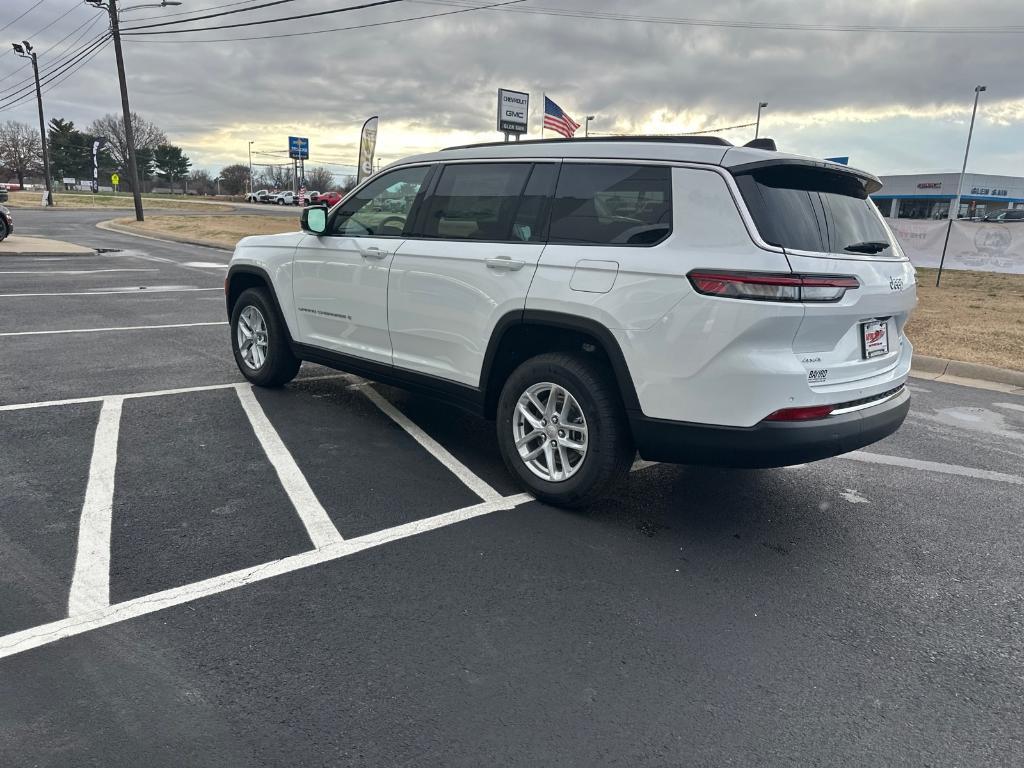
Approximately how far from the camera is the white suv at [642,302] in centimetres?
332

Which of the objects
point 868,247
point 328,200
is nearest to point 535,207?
point 868,247

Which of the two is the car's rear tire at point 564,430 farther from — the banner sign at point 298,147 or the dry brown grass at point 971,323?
the banner sign at point 298,147

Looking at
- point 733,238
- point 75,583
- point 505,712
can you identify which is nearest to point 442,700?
point 505,712

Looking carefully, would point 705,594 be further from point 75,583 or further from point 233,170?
point 233,170

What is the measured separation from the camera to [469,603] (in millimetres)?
3107

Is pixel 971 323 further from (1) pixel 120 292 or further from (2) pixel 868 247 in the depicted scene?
(1) pixel 120 292

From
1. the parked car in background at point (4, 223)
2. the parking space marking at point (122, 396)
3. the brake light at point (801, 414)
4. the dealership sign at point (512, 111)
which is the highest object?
the dealership sign at point (512, 111)

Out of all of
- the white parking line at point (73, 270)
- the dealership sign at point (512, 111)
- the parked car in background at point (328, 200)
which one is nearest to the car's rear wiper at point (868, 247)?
the parked car in background at point (328, 200)

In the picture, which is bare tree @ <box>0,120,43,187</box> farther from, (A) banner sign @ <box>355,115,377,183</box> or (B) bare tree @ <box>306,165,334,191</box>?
(A) banner sign @ <box>355,115,377,183</box>

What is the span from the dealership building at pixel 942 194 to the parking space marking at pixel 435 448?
70499 mm

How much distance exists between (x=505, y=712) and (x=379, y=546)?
130 cm

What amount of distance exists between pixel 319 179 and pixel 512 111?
323 feet

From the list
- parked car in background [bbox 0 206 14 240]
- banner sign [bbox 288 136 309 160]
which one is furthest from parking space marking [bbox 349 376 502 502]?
banner sign [bbox 288 136 309 160]

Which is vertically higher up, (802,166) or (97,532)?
(802,166)
